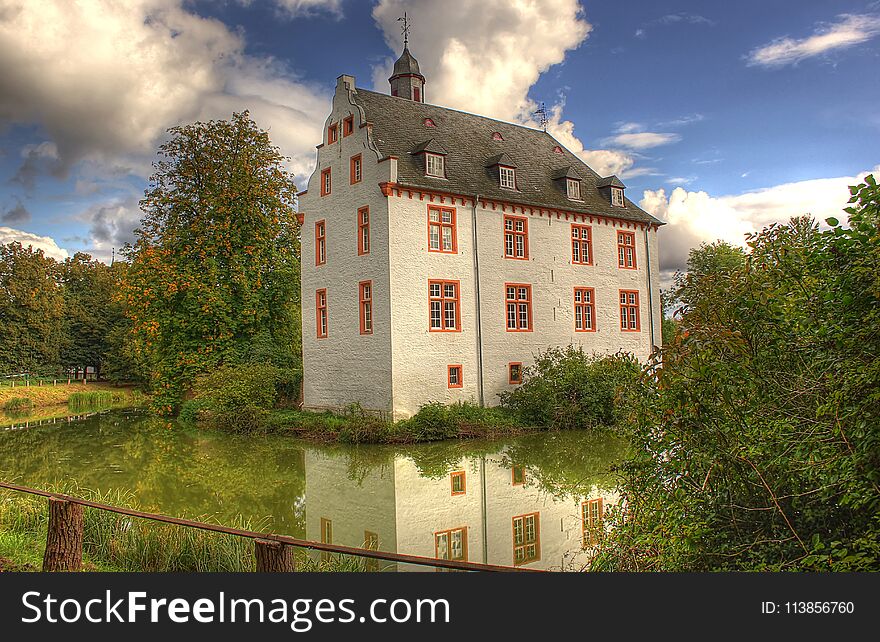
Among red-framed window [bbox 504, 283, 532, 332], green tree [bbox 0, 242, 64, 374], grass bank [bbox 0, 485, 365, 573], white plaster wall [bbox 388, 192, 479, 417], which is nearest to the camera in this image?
grass bank [bbox 0, 485, 365, 573]

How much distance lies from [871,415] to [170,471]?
14.7 m

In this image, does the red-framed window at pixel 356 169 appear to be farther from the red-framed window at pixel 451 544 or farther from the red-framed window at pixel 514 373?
the red-framed window at pixel 451 544

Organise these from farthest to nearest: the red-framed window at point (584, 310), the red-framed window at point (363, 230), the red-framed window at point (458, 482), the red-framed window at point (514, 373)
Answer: the red-framed window at point (584, 310) → the red-framed window at point (514, 373) → the red-framed window at point (363, 230) → the red-framed window at point (458, 482)

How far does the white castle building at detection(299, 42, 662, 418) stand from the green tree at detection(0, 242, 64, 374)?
91.7 feet

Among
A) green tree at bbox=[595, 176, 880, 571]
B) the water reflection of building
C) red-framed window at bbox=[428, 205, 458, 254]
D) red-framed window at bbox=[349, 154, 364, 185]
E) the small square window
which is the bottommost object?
the water reflection of building

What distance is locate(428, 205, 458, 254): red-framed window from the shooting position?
72.3ft

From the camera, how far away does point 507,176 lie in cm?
2484

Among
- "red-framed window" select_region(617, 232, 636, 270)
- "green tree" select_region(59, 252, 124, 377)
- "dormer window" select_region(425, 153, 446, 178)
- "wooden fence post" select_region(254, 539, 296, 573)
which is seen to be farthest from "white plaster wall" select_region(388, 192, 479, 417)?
"green tree" select_region(59, 252, 124, 377)

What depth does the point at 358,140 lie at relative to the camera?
74.5ft

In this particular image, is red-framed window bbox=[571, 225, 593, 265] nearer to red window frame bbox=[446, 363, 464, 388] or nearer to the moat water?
red window frame bbox=[446, 363, 464, 388]

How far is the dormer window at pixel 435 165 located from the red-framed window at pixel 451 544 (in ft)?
47.9

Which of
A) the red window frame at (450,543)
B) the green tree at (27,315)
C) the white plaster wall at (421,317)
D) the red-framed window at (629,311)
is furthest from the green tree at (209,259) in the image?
the green tree at (27,315)

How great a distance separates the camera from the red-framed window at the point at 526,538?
8.66 metres

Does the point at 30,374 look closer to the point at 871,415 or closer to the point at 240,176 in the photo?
the point at 240,176
